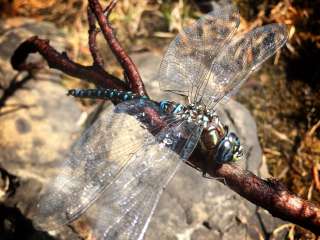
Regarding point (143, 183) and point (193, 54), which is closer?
point (143, 183)

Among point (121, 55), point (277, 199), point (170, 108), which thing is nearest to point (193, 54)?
point (170, 108)

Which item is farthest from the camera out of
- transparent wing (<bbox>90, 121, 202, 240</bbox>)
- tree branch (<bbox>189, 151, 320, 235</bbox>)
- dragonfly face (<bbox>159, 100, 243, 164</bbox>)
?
dragonfly face (<bbox>159, 100, 243, 164</bbox>)


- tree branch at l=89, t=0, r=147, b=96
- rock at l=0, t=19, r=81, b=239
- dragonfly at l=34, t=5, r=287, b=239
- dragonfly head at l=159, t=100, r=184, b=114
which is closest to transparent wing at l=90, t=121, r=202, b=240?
dragonfly at l=34, t=5, r=287, b=239

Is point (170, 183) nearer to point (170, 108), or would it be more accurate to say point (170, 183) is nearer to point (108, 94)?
point (170, 108)

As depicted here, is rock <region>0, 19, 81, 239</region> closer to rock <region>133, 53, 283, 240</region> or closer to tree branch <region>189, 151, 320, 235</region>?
rock <region>133, 53, 283, 240</region>

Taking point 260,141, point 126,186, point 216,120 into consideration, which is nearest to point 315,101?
point 260,141

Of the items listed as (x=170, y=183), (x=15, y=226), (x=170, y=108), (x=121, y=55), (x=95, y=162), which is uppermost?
(x=121, y=55)

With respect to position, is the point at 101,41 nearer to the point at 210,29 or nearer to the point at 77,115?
the point at 77,115
